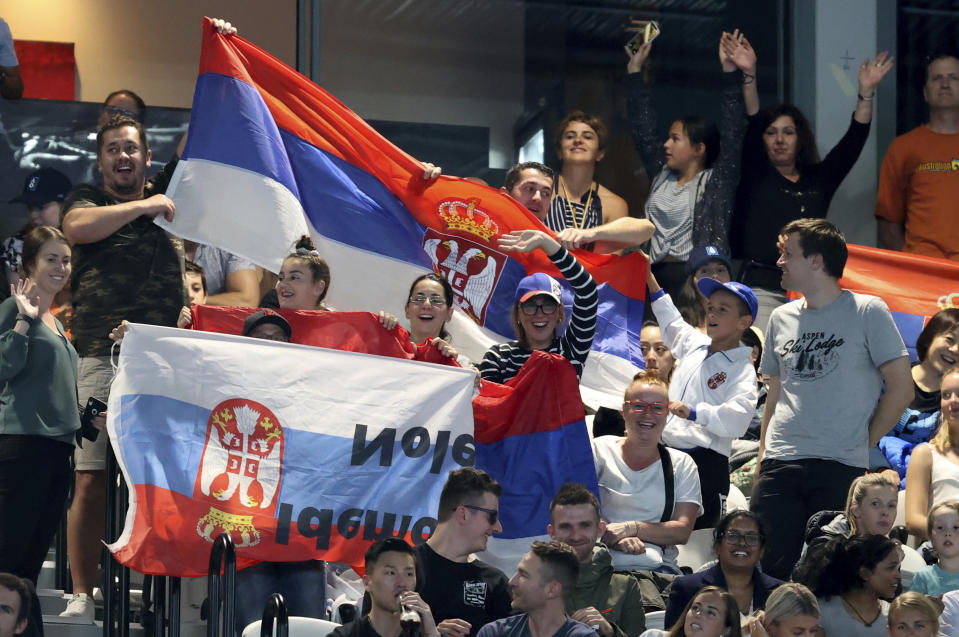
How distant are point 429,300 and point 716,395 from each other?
1663 mm

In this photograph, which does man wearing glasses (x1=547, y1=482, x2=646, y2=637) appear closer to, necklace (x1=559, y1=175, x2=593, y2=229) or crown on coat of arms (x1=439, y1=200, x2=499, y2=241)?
crown on coat of arms (x1=439, y1=200, x2=499, y2=241)

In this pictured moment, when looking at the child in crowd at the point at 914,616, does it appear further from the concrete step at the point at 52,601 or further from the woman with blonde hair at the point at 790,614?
the concrete step at the point at 52,601

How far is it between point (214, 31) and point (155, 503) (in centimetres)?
311

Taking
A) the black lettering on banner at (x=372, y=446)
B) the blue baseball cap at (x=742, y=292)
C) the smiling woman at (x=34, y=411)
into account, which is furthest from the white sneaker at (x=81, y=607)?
the blue baseball cap at (x=742, y=292)

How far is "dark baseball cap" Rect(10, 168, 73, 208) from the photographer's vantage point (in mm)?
10602

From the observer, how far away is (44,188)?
10695 millimetres

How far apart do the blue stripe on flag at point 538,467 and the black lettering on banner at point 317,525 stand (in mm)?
982

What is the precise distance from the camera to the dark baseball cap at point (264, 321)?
7.27m

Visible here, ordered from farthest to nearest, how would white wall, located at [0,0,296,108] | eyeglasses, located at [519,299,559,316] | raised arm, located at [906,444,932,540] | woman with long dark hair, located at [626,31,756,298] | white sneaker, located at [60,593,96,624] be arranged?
white wall, located at [0,0,296,108], woman with long dark hair, located at [626,31,756,298], eyeglasses, located at [519,299,559,316], raised arm, located at [906,444,932,540], white sneaker, located at [60,593,96,624]

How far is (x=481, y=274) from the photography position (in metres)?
8.97

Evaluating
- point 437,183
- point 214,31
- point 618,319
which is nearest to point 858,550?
point 618,319

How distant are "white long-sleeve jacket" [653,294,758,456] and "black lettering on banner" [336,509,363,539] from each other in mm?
2031

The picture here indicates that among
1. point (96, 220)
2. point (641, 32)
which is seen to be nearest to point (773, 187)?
point (641, 32)

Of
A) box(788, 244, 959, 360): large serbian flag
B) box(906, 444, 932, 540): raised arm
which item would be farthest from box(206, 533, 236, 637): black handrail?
box(788, 244, 959, 360): large serbian flag
